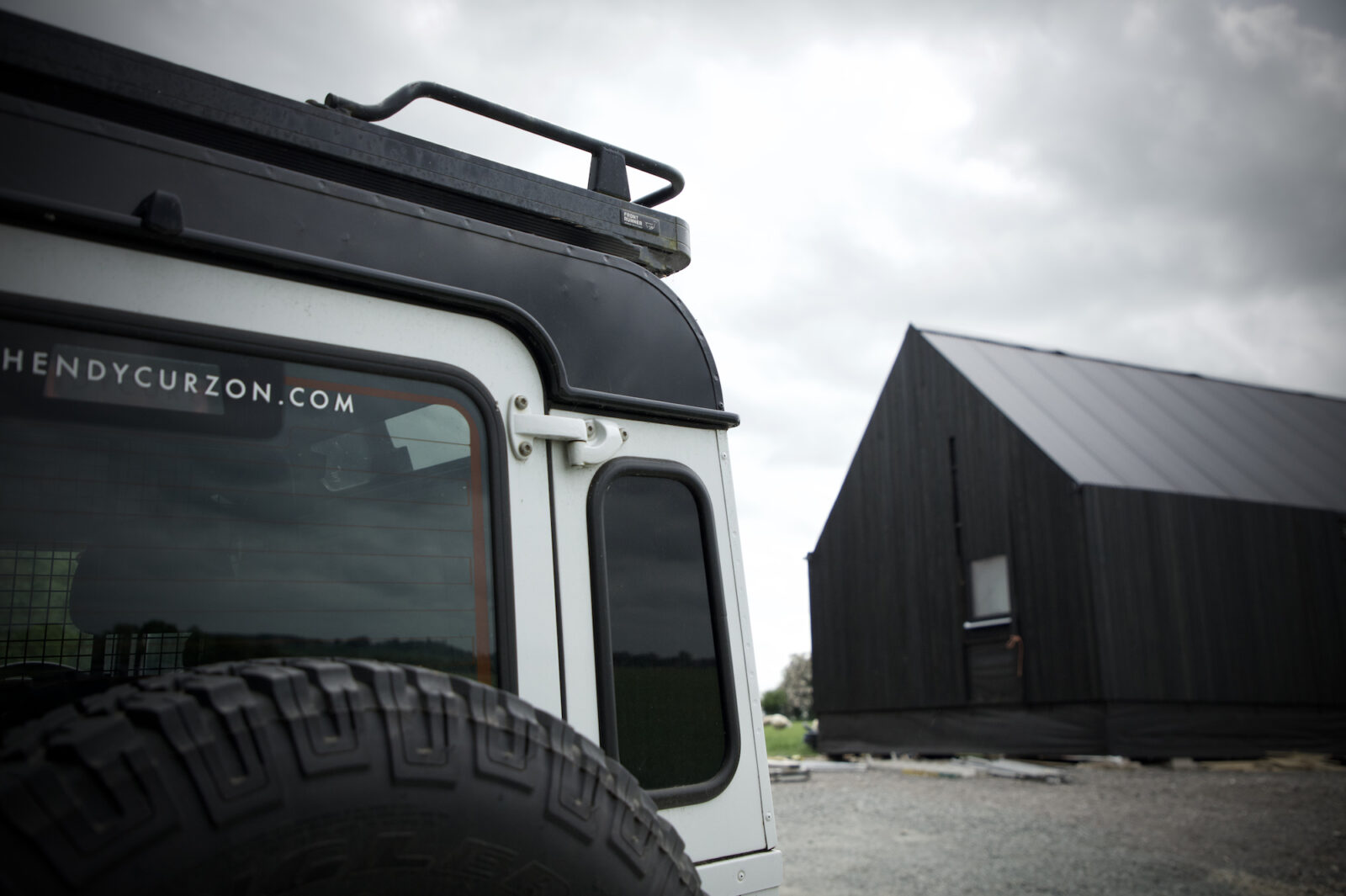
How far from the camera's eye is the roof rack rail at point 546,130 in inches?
98.9

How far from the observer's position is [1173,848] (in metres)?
9.91

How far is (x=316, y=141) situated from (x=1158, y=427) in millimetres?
21490

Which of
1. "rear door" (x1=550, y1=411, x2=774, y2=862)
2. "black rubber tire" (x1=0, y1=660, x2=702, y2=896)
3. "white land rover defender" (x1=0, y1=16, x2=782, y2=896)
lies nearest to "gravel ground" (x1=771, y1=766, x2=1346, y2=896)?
"rear door" (x1=550, y1=411, x2=774, y2=862)

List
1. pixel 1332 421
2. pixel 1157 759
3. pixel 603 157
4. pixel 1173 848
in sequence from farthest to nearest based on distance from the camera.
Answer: pixel 1332 421 < pixel 1157 759 < pixel 1173 848 < pixel 603 157

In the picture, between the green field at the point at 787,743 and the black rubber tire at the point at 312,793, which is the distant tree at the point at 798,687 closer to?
the green field at the point at 787,743

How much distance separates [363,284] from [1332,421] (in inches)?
1119

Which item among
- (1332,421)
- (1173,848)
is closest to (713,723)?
(1173,848)

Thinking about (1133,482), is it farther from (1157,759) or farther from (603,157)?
(603,157)

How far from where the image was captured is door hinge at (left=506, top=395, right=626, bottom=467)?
2234mm

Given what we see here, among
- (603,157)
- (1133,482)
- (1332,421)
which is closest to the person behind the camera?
Answer: (603,157)

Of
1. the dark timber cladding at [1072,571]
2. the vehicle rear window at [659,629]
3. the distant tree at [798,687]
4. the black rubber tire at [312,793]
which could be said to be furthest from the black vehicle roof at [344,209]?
the distant tree at [798,687]

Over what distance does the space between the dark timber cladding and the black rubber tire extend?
16811mm

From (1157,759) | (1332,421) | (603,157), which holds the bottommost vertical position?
(1157,759)

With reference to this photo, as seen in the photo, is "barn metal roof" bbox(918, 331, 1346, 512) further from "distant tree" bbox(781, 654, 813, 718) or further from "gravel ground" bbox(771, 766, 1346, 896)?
"distant tree" bbox(781, 654, 813, 718)
